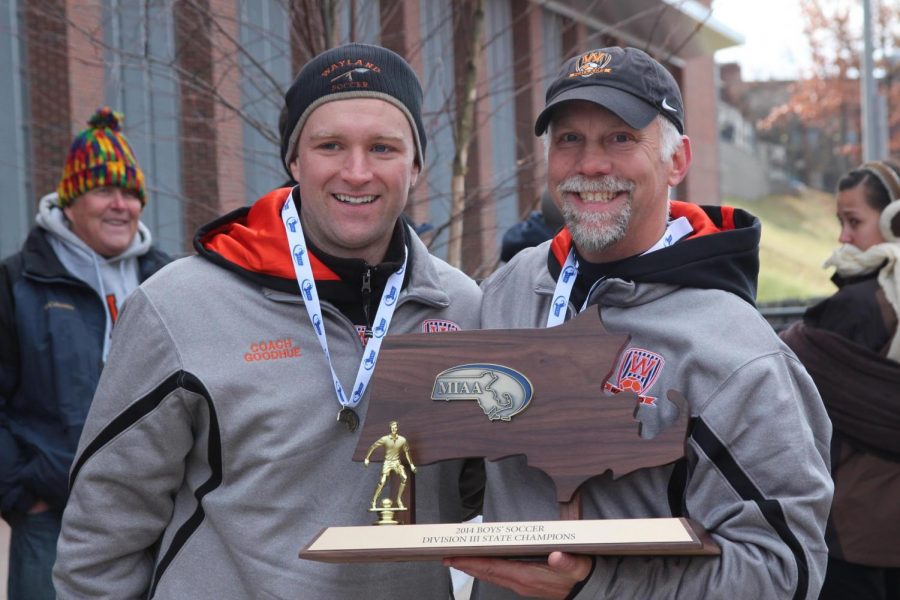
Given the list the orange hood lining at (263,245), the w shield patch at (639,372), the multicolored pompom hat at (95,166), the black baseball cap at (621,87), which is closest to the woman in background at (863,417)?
the black baseball cap at (621,87)

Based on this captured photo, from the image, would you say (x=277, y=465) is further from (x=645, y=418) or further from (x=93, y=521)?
(x=645, y=418)

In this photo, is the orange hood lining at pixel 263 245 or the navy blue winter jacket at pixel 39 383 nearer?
the orange hood lining at pixel 263 245

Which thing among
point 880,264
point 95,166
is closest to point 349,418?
point 95,166

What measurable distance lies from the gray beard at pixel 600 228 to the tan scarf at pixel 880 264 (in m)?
2.63

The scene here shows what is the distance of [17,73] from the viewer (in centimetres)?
1107

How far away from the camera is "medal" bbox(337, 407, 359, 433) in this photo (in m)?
2.88

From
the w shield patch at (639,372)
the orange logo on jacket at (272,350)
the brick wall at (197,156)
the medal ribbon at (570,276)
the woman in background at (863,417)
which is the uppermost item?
the brick wall at (197,156)

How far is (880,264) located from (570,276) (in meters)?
2.77

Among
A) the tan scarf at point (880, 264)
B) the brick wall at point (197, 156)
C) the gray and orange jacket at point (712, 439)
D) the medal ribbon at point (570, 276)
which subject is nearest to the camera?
the gray and orange jacket at point (712, 439)

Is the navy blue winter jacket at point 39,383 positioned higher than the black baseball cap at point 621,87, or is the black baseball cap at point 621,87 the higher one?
the black baseball cap at point 621,87

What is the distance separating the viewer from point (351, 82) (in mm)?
3002

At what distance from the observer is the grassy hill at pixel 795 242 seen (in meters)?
42.6

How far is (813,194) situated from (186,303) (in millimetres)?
58915

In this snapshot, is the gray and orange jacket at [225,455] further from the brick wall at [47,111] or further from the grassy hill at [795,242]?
the grassy hill at [795,242]
